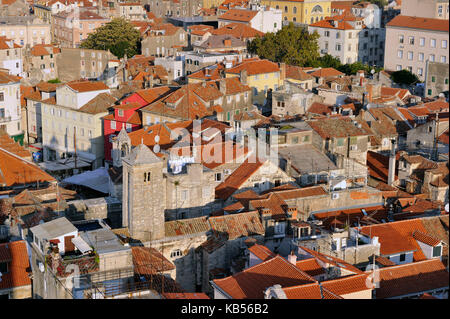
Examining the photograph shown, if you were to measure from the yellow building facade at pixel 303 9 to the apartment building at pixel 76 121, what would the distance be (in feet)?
133

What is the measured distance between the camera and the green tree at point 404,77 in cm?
4759

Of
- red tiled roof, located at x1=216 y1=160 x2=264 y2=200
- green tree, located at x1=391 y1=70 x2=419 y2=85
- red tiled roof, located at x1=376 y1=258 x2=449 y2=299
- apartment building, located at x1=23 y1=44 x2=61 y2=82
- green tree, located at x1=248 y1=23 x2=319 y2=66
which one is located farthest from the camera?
apartment building, located at x1=23 y1=44 x2=61 y2=82

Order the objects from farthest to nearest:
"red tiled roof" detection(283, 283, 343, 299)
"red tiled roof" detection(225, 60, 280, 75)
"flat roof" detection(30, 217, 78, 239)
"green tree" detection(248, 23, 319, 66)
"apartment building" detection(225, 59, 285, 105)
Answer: "green tree" detection(248, 23, 319, 66) < "red tiled roof" detection(225, 60, 280, 75) < "apartment building" detection(225, 59, 285, 105) < "flat roof" detection(30, 217, 78, 239) < "red tiled roof" detection(283, 283, 343, 299)

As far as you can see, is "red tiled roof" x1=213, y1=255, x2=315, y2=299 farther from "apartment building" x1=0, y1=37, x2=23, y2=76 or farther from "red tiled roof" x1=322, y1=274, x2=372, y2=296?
"apartment building" x1=0, y1=37, x2=23, y2=76

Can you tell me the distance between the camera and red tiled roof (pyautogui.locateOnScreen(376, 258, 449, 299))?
1625 centimetres

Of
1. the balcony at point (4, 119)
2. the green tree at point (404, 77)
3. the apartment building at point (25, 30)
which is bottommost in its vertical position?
the balcony at point (4, 119)

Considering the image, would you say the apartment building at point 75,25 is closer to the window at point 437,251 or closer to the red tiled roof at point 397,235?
the red tiled roof at point 397,235

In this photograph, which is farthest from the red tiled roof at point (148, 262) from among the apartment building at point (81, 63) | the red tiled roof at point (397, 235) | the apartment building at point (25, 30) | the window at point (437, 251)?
the apartment building at point (25, 30)

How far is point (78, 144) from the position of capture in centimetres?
3659

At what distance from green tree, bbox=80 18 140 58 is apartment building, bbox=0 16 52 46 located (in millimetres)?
7736

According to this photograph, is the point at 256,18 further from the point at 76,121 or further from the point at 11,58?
the point at 76,121

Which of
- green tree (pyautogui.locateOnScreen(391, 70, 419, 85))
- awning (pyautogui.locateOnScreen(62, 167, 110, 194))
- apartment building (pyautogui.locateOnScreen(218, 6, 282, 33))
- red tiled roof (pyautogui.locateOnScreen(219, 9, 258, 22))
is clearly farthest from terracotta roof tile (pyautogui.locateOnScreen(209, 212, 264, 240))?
red tiled roof (pyautogui.locateOnScreen(219, 9, 258, 22))

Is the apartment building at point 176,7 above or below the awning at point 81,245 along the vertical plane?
above

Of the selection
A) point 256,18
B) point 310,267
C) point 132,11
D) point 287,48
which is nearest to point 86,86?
point 287,48
